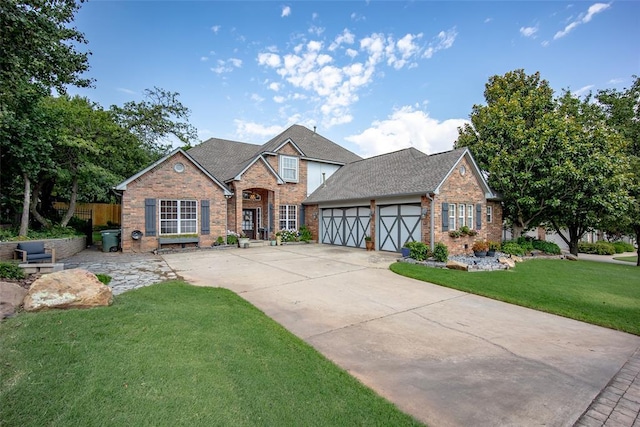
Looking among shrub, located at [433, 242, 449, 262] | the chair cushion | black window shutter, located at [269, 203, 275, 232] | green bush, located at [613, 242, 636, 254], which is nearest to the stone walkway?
the chair cushion

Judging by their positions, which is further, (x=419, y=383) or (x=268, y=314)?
(x=268, y=314)

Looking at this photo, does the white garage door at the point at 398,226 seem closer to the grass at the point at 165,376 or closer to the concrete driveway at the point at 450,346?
the concrete driveway at the point at 450,346

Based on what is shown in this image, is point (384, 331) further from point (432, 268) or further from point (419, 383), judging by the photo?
point (432, 268)

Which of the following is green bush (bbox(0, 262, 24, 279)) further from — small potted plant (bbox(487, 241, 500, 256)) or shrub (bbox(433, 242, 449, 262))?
small potted plant (bbox(487, 241, 500, 256))

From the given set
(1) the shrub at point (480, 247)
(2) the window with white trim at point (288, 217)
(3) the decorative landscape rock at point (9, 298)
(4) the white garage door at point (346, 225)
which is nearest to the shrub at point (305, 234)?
(2) the window with white trim at point (288, 217)

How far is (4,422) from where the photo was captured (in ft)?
7.22

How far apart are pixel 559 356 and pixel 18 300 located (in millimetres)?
8309

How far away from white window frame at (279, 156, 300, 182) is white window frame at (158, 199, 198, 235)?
643cm

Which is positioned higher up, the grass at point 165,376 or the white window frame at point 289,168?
the white window frame at point 289,168

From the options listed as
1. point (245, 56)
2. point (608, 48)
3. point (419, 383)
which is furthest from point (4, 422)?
point (608, 48)

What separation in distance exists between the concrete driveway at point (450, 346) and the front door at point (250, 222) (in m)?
12.7

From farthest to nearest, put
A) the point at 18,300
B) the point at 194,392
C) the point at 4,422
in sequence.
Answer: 1. the point at 18,300
2. the point at 194,392
3. the point at 4,422

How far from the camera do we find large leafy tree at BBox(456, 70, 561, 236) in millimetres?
14516

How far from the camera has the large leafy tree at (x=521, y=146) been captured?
1452 centimetres
